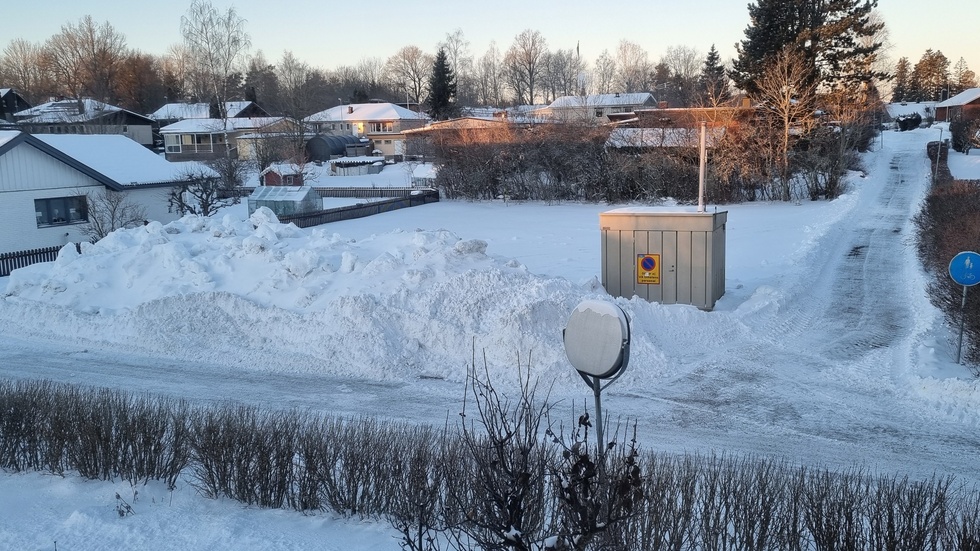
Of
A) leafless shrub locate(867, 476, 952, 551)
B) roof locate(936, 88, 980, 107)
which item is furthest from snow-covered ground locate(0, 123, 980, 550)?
roof locate(936, 88, 980, 107)

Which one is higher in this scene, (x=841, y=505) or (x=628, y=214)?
(x=628, y=214)

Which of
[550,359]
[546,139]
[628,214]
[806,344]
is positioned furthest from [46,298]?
[546,139]

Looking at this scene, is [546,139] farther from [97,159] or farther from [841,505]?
[841,505]

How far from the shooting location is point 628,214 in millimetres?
14859

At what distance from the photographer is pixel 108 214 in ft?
92.7

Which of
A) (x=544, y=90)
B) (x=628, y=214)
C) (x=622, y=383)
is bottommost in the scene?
(x=622, y=383)

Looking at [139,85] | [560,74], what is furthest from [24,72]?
[560,74]

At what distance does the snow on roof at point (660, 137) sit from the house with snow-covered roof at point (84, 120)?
34.3 meters

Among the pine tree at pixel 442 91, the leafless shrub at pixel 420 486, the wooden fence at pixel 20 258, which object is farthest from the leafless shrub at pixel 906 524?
the pine tree at pixel 442 91

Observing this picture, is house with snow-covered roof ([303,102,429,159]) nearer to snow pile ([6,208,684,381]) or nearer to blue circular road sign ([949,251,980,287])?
snow pile ([6,208,684,381])

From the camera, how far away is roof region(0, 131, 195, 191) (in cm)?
2712

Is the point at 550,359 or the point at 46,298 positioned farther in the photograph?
the point at 46,298

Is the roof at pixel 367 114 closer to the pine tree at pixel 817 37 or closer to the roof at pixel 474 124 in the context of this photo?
the roof at pixel 474 124

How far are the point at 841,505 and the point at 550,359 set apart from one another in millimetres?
6719
